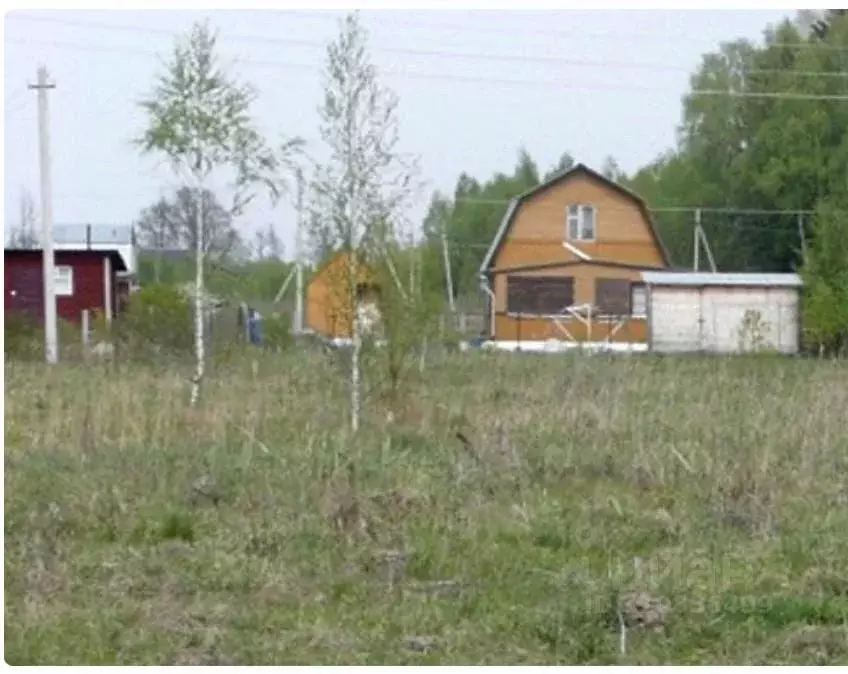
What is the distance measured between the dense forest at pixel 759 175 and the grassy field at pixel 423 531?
1782 centimetres

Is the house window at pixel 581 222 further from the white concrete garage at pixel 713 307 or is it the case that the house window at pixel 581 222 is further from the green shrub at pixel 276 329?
the green shrub at pixel 276 329

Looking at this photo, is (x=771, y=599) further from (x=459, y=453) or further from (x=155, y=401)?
(x=155, y=401)

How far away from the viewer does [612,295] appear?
32594 millimetres

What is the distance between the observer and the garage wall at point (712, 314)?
3031 cm

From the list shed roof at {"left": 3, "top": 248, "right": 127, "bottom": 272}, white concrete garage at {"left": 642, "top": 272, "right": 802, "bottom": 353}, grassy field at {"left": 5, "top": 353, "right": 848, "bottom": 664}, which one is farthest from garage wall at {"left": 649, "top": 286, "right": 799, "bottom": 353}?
grassy field at {"left": 5, "top": 353, "right": 848, "bottom": 664}

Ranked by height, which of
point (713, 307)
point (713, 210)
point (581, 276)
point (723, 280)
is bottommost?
point (713, 307)

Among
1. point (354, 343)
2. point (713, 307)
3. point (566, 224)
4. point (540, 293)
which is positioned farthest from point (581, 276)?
point (354, 343)

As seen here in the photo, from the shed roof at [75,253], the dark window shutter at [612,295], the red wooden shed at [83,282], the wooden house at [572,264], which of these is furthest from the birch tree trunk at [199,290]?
the dark window shutter at [612,295]

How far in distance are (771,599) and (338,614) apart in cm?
178

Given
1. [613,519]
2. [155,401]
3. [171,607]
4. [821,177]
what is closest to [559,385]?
[155,401]

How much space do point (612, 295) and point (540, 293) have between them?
1.64 meters

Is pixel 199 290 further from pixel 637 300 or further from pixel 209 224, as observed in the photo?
pixel 637 300

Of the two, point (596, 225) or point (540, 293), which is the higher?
point (596, 225)

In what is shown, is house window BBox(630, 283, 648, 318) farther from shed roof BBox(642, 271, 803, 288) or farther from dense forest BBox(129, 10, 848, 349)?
dense forest BBox(129, 10, 848, 349)
